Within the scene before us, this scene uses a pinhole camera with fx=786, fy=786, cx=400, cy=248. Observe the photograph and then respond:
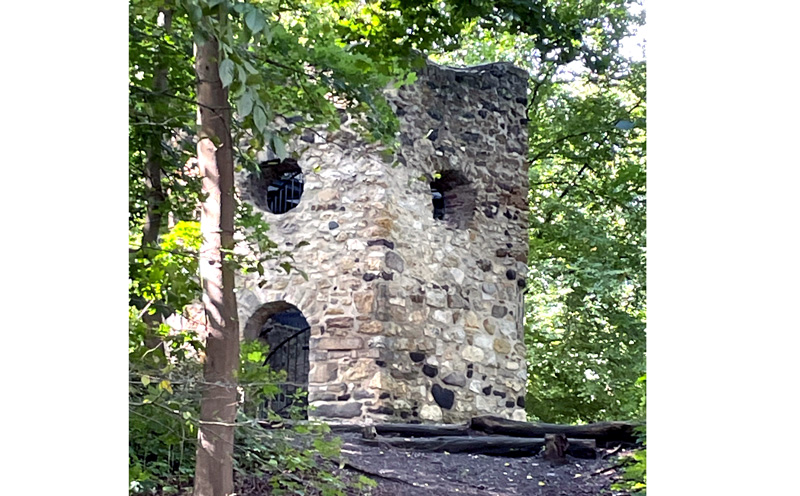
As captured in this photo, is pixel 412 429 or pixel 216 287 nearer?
pixel 216 287

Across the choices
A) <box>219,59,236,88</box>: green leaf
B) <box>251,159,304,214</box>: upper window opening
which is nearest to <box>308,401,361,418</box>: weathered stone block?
<box>251,159,304,214</box>: upper window opening

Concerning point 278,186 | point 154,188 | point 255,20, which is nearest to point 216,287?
point 154,188

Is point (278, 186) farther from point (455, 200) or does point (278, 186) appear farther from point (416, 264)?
point (455, 200)

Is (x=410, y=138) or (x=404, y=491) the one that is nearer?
(x=404, y=491)

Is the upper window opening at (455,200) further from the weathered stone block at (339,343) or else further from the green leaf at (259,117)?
the green leaf at (259,117)

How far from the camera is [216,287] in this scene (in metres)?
1.50

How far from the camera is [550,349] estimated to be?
4082 millimetres
